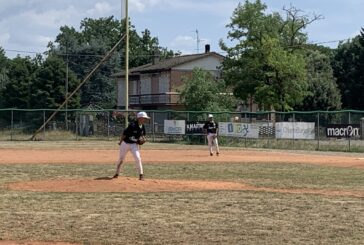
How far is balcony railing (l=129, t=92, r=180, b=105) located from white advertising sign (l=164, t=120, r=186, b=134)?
16.8 metres

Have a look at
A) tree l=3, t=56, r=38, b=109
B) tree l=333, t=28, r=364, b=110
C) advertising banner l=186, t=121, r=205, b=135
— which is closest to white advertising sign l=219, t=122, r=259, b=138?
advertising banner l=186, t=121, r=205, b=135

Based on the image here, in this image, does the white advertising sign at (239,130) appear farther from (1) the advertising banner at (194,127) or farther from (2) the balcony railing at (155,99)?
(2) the balcony railing at (155,99)

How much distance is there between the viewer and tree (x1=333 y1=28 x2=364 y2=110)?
227 feet

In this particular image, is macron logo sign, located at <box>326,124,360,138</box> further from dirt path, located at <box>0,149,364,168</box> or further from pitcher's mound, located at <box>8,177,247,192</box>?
pitcher's mound, located at <box>8,177,247,192</box>

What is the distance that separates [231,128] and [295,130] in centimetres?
569

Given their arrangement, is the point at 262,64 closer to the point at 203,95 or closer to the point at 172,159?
the point at 203,95

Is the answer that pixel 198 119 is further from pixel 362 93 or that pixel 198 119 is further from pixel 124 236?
pixel 124 236

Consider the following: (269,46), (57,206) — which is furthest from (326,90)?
(57,206)

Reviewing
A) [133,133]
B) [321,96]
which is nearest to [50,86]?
[321,96]

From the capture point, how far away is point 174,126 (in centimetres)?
4797

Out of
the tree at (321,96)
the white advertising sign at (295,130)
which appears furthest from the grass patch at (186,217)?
the tree at (321,96)

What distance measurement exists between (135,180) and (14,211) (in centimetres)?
530

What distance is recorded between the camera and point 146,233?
9547 millimetres

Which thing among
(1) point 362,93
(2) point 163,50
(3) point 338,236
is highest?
(2) point 163,50
